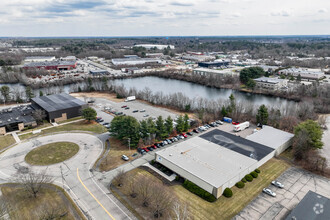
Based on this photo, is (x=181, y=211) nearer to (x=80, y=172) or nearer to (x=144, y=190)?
(x=144, y=190)

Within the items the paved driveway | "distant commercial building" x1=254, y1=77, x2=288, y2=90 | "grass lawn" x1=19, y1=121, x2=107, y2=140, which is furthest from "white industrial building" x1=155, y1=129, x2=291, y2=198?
"distant commercial building" x1=254, y1=77, x2=288, y2=90

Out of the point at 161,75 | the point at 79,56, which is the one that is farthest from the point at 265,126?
the point at 79,56

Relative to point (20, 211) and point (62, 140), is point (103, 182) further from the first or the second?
point (62, 140)

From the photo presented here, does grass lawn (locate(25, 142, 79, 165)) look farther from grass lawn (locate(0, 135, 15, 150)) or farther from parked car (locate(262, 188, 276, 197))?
parked car (locate(262, 188, 276, 197))

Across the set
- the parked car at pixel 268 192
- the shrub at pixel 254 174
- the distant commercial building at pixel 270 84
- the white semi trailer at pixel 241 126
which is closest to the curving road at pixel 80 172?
the parked car at pixel 268 192

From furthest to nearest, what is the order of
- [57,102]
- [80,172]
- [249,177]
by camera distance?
[57,102]
[80,172]
[249,177]

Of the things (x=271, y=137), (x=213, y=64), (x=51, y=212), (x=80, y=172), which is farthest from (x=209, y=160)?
(x=213, y=64)
